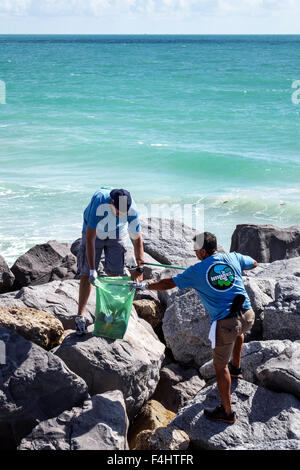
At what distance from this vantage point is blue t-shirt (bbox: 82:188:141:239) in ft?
18.4

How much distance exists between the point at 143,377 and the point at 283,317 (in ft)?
4.69

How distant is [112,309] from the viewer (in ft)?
18.2

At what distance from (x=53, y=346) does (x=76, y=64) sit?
57.4m

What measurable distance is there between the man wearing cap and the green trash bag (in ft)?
0.43

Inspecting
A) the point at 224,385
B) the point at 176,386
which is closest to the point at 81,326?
the point at 176,386

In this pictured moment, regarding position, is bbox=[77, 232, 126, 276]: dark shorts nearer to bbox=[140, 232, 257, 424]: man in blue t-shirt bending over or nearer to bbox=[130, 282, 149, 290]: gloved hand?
bbox=[130, 282, 149, 290]: gloved hand

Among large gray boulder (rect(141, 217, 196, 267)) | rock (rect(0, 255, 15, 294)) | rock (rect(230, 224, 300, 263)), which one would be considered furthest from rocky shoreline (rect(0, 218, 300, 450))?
rock (rect(230, 224, 300, 263))

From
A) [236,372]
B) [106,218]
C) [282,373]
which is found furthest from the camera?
[106,218]

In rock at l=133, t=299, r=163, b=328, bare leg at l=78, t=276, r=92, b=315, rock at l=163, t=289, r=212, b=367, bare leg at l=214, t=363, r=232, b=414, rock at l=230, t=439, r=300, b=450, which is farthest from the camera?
rock at l=133, t=299, r=163, b=328

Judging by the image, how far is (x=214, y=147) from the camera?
75.3ft

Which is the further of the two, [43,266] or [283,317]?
[43,266]

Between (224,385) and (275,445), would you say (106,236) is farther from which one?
(275,445)

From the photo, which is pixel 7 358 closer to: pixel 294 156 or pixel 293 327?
pixel 293 327

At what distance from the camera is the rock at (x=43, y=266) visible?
8.31 metres
